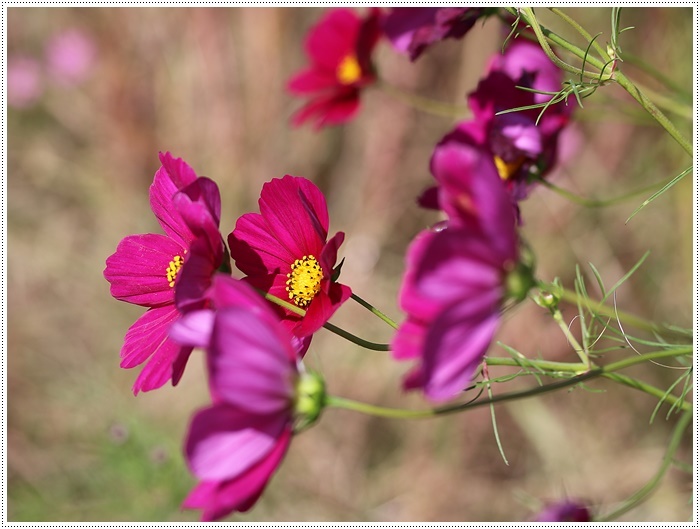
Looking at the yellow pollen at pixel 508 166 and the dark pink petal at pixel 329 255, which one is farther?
the yellow pollen at pixel 508 166

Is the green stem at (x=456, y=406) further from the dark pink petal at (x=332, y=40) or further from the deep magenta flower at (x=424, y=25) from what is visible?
the dark pink petal at (x=332, y=40)

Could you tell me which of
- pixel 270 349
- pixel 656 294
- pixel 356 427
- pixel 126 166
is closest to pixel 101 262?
pixel 126 166

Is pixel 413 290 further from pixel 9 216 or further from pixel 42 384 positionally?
pixel 9 216

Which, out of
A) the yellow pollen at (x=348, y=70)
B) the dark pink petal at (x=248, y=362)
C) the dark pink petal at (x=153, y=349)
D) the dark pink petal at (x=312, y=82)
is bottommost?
the dark pink petal at (x=153, y=349)

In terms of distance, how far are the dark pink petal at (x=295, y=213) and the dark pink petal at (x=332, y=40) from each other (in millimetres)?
445

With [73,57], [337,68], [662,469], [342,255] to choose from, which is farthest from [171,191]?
[73,57]

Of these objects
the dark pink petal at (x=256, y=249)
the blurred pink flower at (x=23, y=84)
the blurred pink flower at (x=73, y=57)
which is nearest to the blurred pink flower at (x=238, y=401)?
the dark pink petal at (x=256, y=249)

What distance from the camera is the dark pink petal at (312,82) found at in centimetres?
87

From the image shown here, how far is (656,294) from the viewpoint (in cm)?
127

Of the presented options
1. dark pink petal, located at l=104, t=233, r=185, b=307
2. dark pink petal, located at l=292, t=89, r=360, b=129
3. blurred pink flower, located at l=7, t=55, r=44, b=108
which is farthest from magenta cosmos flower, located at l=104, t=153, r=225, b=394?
blurred pink flower, located at l=7, t=55, r=44, b=108

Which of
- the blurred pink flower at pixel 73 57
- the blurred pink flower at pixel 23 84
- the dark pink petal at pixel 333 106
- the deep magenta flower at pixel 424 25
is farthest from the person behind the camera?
the blurred pink flower at pixel 23 84

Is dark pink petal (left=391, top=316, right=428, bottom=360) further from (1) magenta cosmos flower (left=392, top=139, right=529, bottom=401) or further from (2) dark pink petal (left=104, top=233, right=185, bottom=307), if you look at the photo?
(2) dark pink petal (left=104, top=233, right=185, bottom=307)

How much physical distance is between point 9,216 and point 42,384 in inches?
21.1

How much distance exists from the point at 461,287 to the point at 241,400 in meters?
0.12
